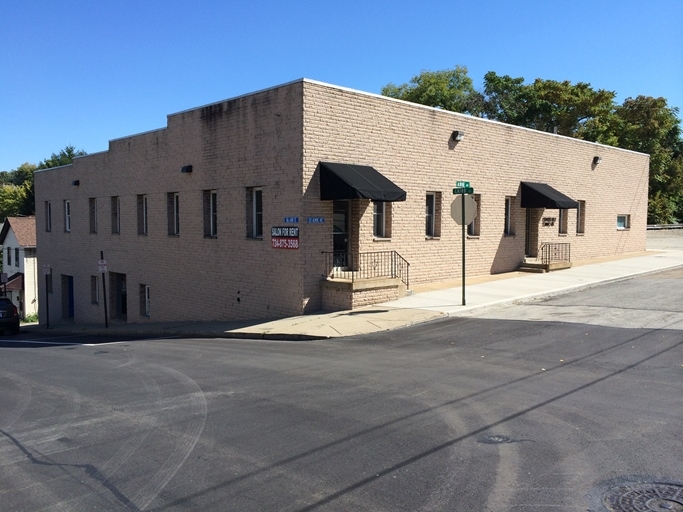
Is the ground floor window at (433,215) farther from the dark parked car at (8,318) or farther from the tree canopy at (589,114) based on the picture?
the tree canopy at (589,114)

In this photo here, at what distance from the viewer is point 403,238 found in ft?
62.2

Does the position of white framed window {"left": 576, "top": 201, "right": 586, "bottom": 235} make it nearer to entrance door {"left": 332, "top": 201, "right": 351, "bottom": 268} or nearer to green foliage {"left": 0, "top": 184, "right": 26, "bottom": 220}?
entrance door {"left": 332, "top": 201, "right": 351, "bottom": 268}

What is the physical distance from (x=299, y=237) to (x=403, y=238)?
4.01 meters

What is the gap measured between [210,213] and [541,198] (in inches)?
469

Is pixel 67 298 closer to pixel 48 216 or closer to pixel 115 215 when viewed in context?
pixel 48 216

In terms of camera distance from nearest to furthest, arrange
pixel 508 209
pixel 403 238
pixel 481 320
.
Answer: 1. pixel 481 320
2. pixel 403 238
3. pixel 508 209

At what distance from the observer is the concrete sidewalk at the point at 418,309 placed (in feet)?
46.4

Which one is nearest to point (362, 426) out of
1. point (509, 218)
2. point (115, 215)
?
point (509, 218)

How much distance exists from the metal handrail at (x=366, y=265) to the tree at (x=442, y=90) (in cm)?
3517

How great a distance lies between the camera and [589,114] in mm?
46094

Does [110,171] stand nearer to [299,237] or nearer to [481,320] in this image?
[299,237]

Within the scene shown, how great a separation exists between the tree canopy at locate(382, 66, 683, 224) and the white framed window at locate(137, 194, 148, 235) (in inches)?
1235

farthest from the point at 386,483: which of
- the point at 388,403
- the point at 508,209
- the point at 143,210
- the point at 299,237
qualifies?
the point at 143,210

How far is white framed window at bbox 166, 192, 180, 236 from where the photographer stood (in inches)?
890
